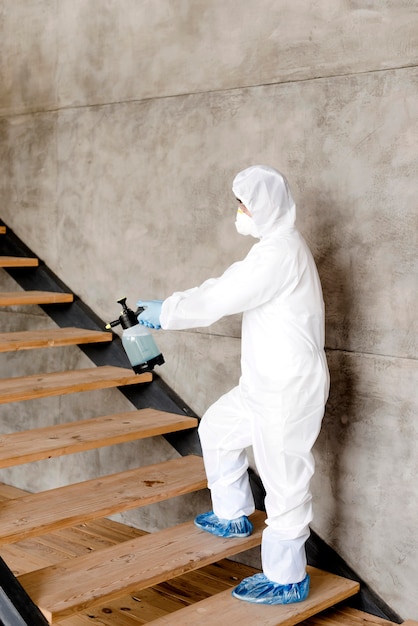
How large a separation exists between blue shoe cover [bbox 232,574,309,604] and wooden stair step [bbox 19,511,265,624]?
16 cm

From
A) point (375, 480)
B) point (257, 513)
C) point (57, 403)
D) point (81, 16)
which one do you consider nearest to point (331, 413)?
point (375, 480)

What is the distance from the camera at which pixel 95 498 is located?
2924mm

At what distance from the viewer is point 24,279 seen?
419 centimetres

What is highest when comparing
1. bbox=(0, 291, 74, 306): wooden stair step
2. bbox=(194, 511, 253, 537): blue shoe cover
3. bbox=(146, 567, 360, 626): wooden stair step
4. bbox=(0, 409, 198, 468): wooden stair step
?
bbox=(0, 291, 74, 306): wooden stair step

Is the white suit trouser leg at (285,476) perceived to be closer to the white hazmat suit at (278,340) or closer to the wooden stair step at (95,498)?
the white hazmat suit at (278,340)

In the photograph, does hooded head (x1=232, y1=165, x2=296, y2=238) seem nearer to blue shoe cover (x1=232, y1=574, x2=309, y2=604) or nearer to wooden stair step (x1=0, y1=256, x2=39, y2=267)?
blue shoe cover (x1=232, y1=574, x2=309, y2=604)

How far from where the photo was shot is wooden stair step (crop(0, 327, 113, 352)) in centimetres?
340

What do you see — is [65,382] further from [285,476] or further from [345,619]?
[345,619]

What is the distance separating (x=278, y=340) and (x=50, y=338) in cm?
124

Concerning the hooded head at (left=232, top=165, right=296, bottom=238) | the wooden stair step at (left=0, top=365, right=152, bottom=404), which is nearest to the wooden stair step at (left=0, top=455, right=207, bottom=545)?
the wooden stair step at (left=0, top=365, right=152, bottom=404)

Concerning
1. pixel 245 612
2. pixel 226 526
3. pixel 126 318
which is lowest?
pixel 245 612

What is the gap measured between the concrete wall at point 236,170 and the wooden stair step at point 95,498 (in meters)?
0.42

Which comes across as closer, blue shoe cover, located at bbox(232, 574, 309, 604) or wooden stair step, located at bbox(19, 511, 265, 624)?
wooden stair step, located at bbox(19, 511, 265, 624)

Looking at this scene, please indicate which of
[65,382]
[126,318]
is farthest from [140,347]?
[65,382]
